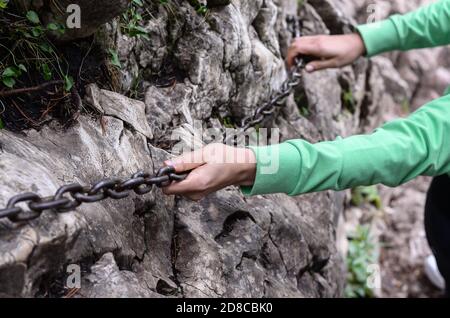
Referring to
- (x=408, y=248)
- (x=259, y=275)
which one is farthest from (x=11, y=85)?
(x=408, y=248)

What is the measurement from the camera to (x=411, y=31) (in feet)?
12.2

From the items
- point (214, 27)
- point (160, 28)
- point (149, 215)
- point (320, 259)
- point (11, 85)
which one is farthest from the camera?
point (320, 259)

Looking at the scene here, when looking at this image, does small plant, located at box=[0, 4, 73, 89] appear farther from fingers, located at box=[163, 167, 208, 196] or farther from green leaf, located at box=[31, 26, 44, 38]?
fingers, located at box=[163, 167, 208, 196]

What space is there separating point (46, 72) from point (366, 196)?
190 inches

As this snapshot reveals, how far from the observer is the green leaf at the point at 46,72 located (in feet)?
7.55

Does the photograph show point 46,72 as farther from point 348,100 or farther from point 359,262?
point 359,262

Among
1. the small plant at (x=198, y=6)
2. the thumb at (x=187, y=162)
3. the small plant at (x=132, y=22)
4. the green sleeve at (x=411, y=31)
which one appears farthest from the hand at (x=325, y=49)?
the thumb at (x=187, y=162)

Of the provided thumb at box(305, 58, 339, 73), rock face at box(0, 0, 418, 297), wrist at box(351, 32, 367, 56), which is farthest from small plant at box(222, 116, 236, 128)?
wrist at box(351, 32, 367, 56)

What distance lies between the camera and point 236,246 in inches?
106

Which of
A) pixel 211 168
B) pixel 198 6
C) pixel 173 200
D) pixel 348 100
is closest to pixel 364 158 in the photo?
pixel 211 168

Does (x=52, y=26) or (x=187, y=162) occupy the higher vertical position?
(x=52, y=26)
